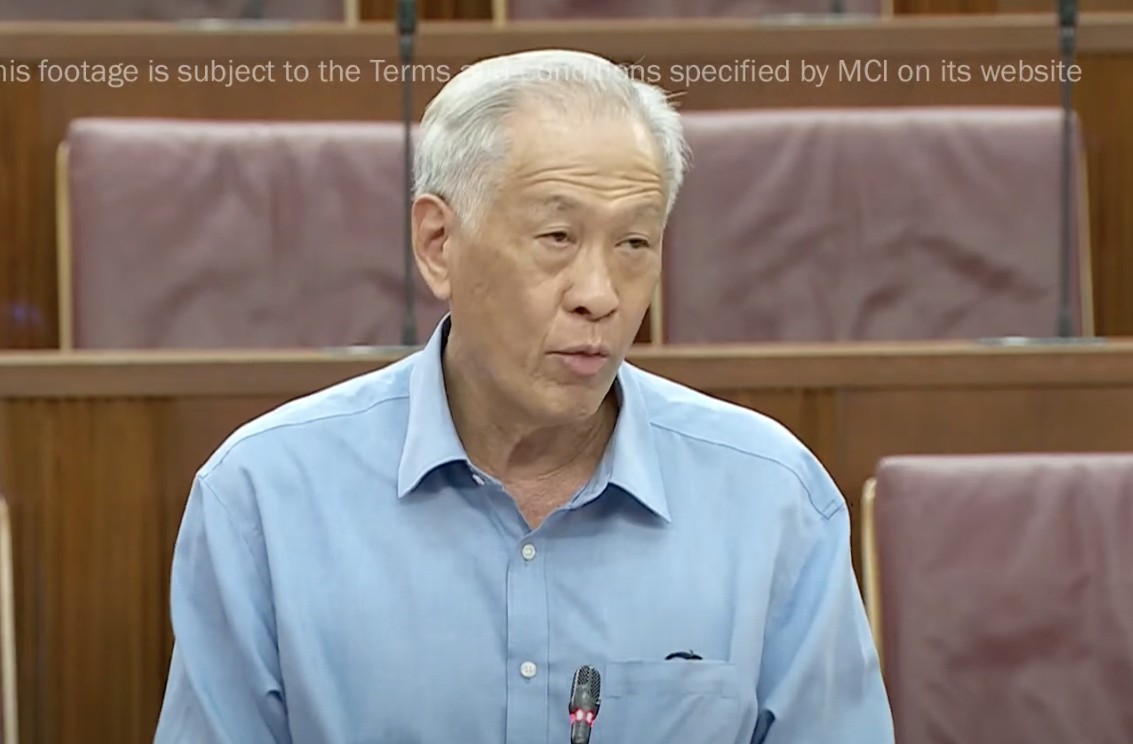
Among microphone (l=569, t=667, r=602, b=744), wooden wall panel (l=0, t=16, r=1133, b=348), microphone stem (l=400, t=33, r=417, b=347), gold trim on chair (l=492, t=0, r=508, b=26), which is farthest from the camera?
gold trim on chair (l=492, t=0, r=508, b=26)

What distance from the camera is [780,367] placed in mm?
937

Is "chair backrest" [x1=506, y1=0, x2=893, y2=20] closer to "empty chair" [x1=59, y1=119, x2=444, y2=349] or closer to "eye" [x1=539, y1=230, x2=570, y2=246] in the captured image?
"empty chair" [x1=59, y1=119, x2=444, y2=349]

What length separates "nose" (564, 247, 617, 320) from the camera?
2.13 ft

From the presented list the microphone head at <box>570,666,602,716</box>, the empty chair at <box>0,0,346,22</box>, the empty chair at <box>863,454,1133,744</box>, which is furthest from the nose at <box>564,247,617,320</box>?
the empty chair at <box>0,0,346,22</box>

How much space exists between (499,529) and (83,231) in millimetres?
659

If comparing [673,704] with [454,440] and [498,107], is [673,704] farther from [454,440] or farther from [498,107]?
[498,107]

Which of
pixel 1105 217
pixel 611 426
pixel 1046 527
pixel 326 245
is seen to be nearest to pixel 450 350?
pixel 611 426

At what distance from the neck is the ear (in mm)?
42

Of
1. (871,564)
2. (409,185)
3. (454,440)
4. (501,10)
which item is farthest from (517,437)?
(501,10)

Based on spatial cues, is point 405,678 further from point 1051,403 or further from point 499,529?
point 1051,403

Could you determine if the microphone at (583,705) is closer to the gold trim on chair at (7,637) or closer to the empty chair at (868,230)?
the gold trim on chair at (7,637)

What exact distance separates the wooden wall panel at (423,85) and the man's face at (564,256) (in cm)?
71

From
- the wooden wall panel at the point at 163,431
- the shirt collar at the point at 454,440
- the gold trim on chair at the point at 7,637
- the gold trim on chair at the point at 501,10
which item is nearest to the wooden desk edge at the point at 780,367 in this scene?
the wooden wall panel at the point at 163,431

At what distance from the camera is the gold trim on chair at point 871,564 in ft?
Result: 2.88
